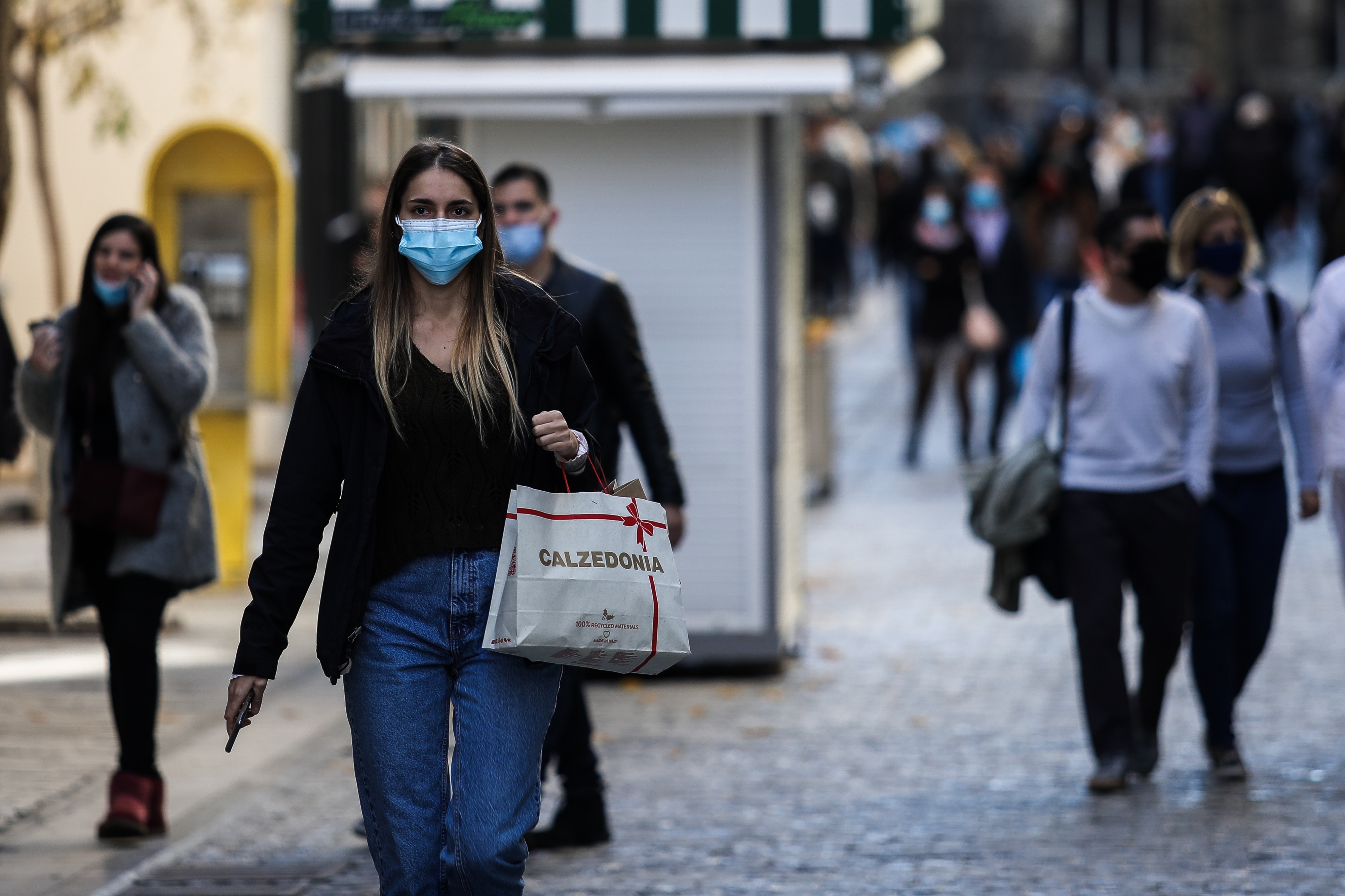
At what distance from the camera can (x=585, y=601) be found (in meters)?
4.03

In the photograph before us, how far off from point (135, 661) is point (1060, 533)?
9.19ft

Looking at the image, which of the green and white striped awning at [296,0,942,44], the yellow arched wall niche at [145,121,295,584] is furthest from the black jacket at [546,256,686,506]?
the yellow arched wall niche at [145,121,295,584]

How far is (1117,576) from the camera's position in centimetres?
680

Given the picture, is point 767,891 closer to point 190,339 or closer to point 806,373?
point 190,339

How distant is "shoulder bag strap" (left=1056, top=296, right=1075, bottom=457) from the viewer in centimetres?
685

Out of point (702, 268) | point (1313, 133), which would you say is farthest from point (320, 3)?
point (1313, 133)

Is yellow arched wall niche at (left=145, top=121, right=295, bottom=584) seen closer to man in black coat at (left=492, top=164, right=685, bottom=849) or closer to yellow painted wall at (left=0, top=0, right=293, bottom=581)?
yellow painted wall at (left=0, top=0, right=293, bottom=581)

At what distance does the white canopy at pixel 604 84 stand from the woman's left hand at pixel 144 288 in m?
2.03

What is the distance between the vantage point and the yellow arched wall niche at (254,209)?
12.0 m

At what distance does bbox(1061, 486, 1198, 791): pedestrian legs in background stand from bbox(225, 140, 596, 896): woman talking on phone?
3.05 meters

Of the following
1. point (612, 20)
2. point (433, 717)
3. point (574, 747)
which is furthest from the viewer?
point (612, 20)

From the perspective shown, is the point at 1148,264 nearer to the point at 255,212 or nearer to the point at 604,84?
the point at 604,84

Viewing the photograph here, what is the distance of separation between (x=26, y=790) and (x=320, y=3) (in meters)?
3.37

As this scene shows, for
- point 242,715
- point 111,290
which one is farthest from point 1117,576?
point 242,715
